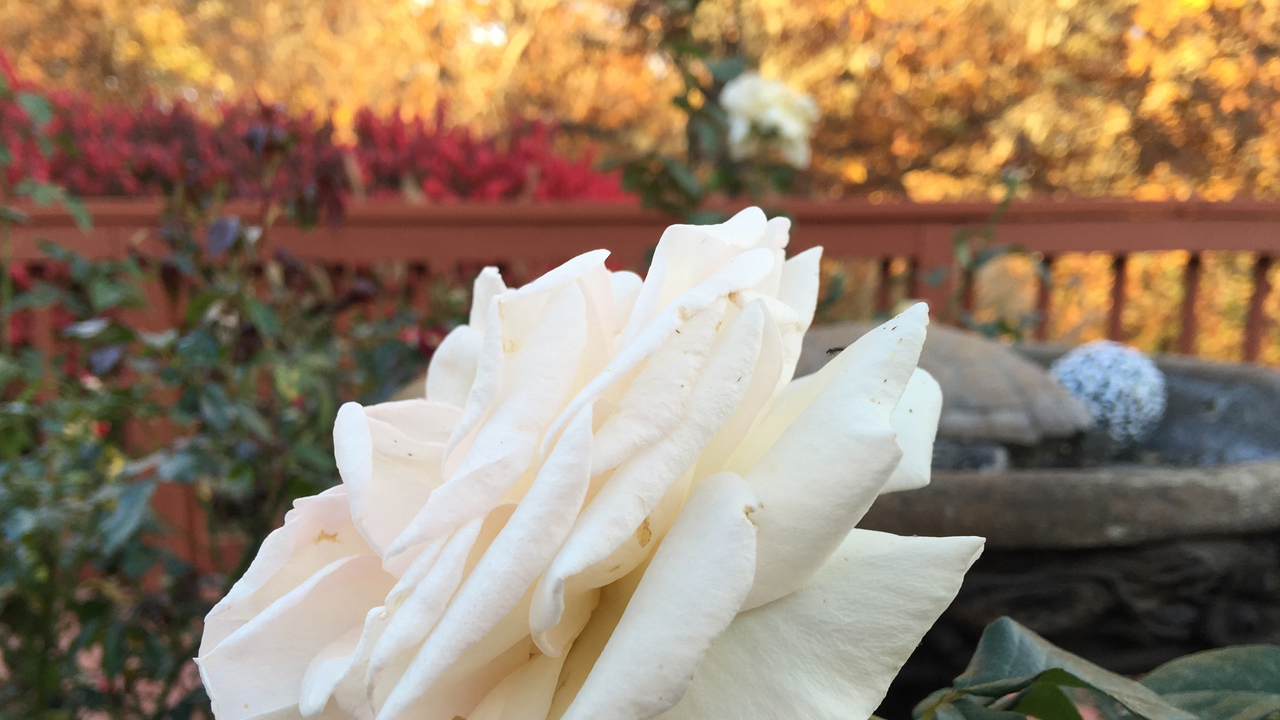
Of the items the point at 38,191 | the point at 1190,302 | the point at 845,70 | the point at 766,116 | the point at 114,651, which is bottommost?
the point at 114,651

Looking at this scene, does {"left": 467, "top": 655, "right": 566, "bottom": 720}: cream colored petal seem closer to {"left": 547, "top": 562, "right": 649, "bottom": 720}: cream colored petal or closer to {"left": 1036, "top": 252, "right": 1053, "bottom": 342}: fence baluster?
{"left": 547, "top": 562, "right": 649, "bottom": 720}: cream colored petal

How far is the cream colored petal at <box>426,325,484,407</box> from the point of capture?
0.87 feet

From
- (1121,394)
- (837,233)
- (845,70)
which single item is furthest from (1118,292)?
(845,70)

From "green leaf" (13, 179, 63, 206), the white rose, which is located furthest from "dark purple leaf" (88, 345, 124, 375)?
the white rose

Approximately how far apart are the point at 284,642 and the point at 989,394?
2.87 ft

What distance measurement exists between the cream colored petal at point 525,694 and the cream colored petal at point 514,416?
0.04 m

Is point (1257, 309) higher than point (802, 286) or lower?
lower

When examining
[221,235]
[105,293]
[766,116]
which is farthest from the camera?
[766,116]

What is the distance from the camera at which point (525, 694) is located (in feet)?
0.59

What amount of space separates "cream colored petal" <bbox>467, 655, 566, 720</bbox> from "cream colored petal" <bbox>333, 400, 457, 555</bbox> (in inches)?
1.9

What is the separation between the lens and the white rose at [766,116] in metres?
1.69

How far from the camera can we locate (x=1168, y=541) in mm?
607

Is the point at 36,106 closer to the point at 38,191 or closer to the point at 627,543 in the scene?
the point at 38,191

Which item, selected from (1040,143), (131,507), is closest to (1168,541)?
(131,507)
